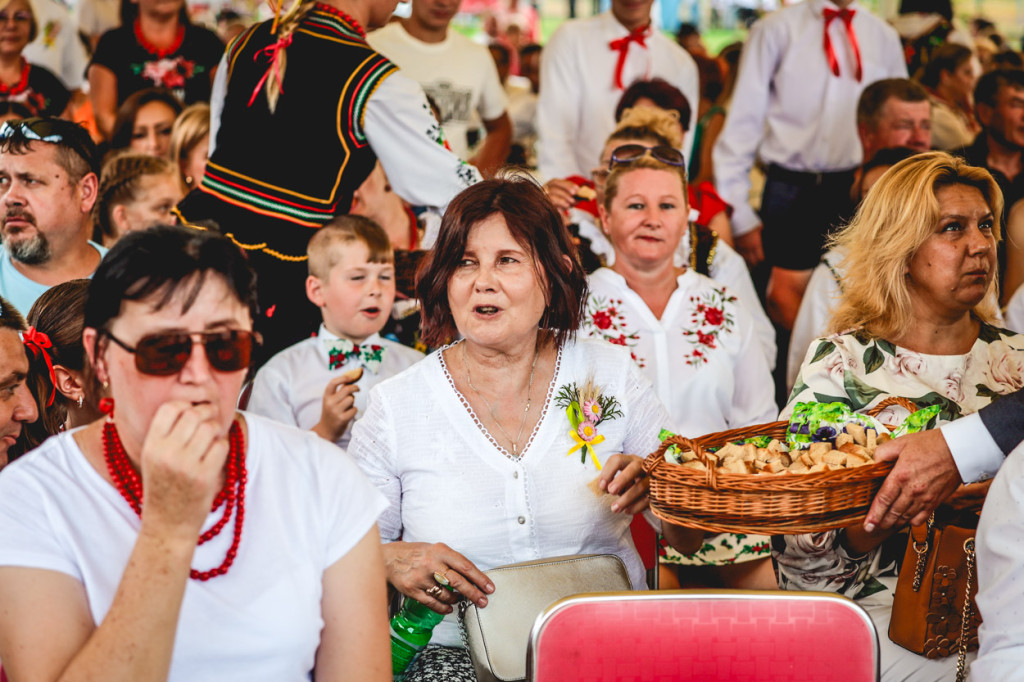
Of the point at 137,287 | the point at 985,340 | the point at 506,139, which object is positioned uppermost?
the point at 506,139

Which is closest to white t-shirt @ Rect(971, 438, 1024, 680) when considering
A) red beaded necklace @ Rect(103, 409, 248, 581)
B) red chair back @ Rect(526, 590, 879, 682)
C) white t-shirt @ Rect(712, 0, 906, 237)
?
red chair back @ Rect(526, 590, 879, 682)

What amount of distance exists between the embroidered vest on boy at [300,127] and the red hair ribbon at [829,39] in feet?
8.51

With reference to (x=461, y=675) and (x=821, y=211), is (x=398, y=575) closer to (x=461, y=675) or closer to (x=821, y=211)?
(x=461, y=675)

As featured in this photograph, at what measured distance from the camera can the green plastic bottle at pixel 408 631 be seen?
2.25m

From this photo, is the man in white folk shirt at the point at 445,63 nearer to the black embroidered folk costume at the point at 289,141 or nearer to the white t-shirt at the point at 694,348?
the black embroidered folk costume at the point at 289,141

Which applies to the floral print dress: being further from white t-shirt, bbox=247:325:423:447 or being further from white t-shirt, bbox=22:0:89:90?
white t-shirt, bbox=22:0:89:90

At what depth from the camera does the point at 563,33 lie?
5176 mm

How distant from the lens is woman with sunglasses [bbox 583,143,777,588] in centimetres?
324

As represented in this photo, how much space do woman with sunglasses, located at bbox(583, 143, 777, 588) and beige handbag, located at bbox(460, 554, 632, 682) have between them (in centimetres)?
102

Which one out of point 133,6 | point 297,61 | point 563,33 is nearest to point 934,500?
point 297,61

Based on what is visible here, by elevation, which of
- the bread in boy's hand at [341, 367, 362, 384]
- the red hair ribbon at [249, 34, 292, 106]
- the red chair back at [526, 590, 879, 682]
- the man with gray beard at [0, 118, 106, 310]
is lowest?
the red chair back at [526, 590, 879, 682]

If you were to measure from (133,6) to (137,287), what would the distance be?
4517 mm

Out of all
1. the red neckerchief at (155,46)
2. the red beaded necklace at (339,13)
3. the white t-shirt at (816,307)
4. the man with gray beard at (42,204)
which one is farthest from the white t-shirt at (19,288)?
the red neckerchief at (155,46)

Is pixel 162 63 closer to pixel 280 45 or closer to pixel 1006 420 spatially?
pixel 280 45
